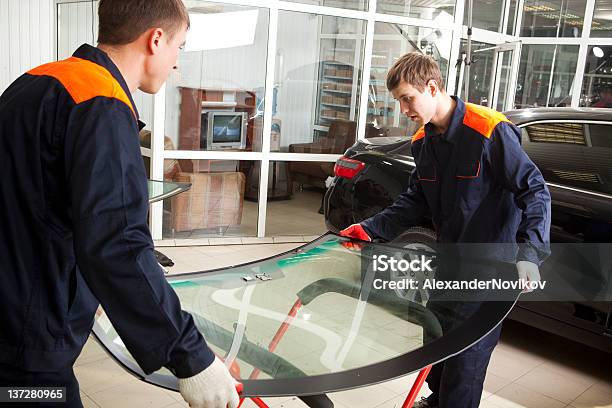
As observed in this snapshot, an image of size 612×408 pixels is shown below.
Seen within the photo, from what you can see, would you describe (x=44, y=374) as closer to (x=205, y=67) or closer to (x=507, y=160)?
(x=507, y=160)

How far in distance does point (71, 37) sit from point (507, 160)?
5426 mm

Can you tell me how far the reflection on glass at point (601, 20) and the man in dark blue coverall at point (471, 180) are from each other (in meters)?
8.99

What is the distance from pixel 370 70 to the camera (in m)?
6.41

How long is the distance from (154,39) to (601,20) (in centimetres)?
1052

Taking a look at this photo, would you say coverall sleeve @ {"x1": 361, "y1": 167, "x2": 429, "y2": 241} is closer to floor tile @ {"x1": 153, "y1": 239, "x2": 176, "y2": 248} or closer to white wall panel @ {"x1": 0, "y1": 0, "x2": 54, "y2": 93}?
floor tile @ {"x1": 153, "y1": 239, "x2": 176, "y2": 248}

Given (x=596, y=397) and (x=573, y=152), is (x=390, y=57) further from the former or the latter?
(x=596, y=397)

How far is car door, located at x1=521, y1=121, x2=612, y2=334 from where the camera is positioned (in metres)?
3.14

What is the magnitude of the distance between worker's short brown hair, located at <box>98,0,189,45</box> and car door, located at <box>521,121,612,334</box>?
2.60 m

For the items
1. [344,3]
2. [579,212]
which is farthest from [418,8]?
[579,212]

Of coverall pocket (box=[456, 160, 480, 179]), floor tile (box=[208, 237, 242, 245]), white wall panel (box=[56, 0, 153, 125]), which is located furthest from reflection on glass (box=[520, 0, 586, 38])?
coverall pocket (box=[456, 160, 480, 179])

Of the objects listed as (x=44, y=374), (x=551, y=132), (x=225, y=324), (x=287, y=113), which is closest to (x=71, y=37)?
(x=287, y=113)

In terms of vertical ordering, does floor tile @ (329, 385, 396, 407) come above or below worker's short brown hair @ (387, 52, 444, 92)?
below

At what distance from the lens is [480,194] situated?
91.8 inches

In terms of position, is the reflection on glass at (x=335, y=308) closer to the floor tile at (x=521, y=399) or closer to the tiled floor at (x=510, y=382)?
the tiled floor at (x=510, y=382)
